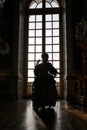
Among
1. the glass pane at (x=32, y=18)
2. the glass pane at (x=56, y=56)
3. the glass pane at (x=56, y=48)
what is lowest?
the glass pane at (x=56, y=56)

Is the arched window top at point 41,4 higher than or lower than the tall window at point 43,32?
higher

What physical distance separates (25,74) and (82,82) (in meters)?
3.54

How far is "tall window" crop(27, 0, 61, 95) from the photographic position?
948cm

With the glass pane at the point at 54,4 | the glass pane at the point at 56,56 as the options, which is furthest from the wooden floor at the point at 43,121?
the glass pane at the point at 54,4

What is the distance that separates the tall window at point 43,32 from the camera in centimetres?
948

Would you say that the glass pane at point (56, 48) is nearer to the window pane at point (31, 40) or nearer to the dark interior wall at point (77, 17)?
the window pane at point (31, 40)

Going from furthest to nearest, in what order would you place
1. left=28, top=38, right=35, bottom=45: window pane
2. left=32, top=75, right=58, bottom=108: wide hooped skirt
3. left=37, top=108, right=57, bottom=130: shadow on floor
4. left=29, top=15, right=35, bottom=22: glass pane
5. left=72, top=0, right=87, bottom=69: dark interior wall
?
1. left=29, top=15, right=35, bottom=22: glass pane
2. left=28, top=38, right=35, bottom=45: window pane
3. left=72, top=0, right=87, bottom=69: dark interior wall
4. left=32, top=75, right=58, bottom=108: wide hooped skirt
5. left=37, top=108, right=57, bottom=130: shadow on floor

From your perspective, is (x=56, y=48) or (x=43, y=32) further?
(x=43, y=32)

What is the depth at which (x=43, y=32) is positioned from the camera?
9.69m

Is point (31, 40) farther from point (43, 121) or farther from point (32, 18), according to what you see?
point (43, 121)

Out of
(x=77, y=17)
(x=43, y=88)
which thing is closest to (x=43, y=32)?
(x=77, y=17)

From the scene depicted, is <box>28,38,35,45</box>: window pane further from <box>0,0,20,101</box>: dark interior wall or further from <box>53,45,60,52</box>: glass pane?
<box>0,0,20,101</box>: dark interior wall

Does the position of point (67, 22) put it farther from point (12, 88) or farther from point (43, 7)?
point (12, 88)

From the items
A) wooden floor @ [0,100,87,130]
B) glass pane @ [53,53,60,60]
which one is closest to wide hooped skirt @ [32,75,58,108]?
wooden floor @ [0,100,87,130]
